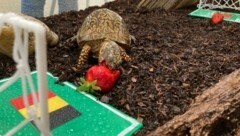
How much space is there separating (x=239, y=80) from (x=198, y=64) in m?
0.62

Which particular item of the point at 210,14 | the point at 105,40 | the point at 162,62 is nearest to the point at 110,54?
the point at 105,40

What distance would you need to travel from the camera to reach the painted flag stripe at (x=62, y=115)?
1078mm

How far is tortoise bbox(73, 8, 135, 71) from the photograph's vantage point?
4.61 ft

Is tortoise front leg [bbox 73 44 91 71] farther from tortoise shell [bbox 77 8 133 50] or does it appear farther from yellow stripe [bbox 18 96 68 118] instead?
yellow stripe [bbox 18 96 68 118]

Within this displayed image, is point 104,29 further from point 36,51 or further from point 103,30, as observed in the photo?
point 36,51

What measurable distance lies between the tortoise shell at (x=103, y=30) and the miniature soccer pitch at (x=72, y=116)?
13.3 inches

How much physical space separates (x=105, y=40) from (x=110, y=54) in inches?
5.6

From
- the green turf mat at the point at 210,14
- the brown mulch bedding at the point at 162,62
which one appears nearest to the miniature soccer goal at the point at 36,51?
the brown mulch bedding at the point at 162,62

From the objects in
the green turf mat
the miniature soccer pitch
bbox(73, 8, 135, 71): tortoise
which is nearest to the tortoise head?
bbox(73, 8, 135, 71): tortoise

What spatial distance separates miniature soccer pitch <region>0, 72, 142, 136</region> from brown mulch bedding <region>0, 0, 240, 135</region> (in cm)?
6

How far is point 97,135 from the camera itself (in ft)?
3.45

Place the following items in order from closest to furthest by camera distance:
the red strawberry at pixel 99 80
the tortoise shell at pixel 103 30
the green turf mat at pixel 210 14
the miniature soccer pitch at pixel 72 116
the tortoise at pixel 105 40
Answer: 1. the miniature soccer pitch at pixel 72 116
2. the red strawberry at pixel 99 80
3. the tortoise at pixel 105 40
4. the tortoise shell at pixel 103 30
5. the green turf mat at pixel 210 14

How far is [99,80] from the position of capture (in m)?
1.27

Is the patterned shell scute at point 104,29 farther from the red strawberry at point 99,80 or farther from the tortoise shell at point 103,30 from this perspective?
the red strawberry at point 99,80
